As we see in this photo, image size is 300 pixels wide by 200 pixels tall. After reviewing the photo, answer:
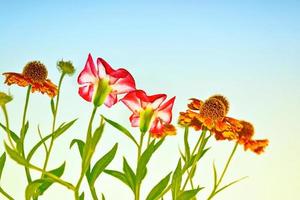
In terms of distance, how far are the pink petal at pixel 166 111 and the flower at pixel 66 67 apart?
0.25 metres

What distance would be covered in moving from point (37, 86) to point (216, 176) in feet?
1.28

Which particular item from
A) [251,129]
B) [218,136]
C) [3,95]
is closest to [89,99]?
[3,95]

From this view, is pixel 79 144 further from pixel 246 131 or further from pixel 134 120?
pixel 246 131

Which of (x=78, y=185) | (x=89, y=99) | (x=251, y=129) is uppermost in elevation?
(x=251, y=129)

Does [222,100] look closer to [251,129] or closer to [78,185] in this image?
[251,129]

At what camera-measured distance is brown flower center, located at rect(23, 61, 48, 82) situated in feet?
3.41

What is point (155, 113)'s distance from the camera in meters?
0.84

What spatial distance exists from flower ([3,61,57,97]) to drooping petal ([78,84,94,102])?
243 millimetres

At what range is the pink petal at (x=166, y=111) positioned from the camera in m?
0.83

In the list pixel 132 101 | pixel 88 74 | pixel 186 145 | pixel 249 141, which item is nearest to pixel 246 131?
pixel 249 141

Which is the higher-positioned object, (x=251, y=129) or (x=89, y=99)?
(x=251, y=129)

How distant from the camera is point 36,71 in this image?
1.05 m

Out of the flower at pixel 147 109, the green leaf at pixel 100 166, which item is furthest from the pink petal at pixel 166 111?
the green leaf at pixel 100 166

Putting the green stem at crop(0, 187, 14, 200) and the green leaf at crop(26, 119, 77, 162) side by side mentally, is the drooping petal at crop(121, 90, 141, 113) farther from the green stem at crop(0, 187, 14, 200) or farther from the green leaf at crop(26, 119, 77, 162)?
the green stem at crop(0, 187, 14, 200)
